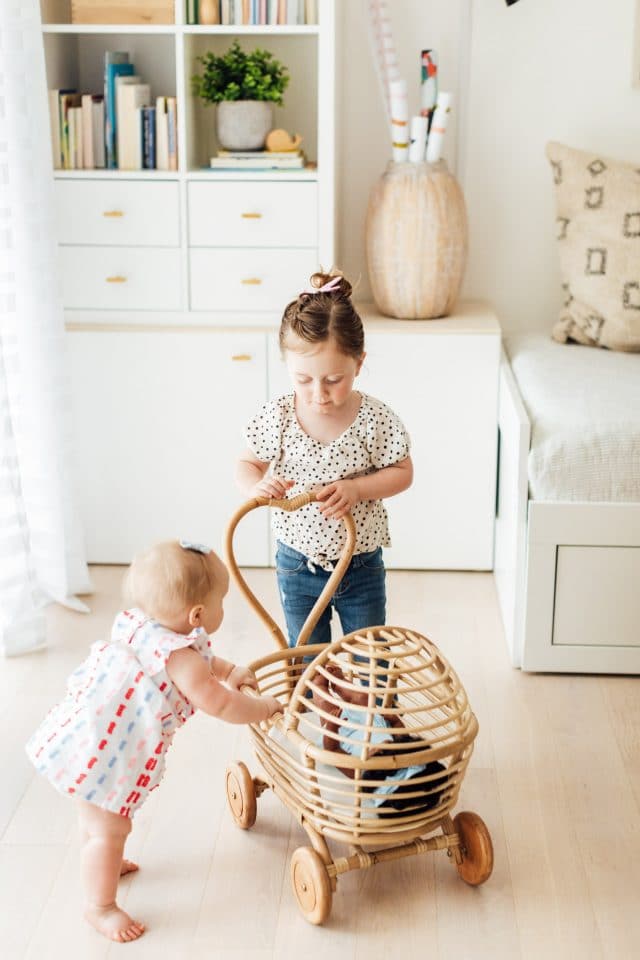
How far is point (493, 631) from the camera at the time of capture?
2.77 m

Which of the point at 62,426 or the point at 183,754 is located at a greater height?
the point at 62,426

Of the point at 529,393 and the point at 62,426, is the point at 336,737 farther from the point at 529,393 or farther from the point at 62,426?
the point at 62,426

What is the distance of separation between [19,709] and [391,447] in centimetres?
97

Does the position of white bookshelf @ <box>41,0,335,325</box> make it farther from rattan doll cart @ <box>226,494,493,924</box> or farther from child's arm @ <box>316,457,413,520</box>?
rattan doll cart @ <box>226,494,493,924</box>

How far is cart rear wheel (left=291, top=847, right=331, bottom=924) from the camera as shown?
173cm

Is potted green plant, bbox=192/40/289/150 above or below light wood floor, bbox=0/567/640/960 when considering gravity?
above

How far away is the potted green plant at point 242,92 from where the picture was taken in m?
2.91

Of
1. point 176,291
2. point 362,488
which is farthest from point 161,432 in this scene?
point 362,488

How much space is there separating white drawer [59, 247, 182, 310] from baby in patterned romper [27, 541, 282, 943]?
54.2 inches

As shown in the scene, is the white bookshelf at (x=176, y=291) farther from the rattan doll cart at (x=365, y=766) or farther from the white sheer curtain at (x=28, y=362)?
the rattan doll cart at (x=365, y=766)

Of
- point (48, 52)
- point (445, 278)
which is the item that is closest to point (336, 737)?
point (445, 278)

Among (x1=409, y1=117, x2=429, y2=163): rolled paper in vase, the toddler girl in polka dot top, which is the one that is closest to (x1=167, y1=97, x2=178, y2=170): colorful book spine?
(x1=409, y1=117, x2=429, y2=163): rolled paper in vase

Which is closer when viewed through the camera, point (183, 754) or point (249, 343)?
point (183, 754)

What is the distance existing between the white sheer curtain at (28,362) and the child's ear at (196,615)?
976mm
